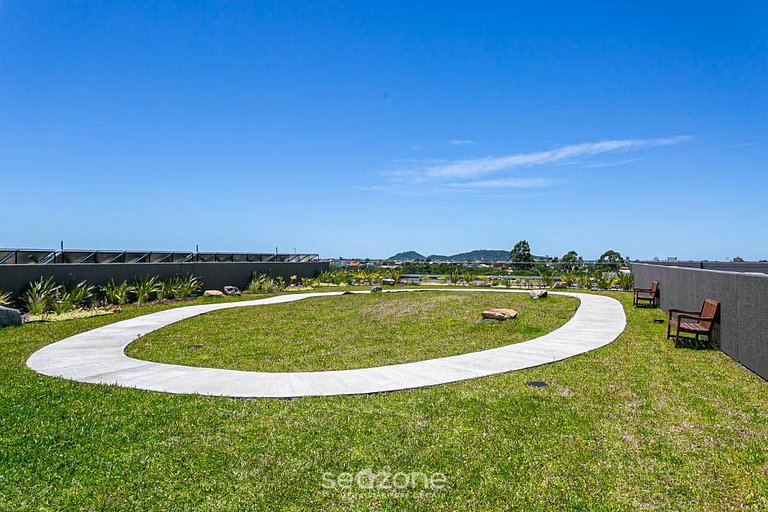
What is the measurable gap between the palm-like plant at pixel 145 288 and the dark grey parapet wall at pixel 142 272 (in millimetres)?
228

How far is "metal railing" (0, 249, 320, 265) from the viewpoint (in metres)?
12.4

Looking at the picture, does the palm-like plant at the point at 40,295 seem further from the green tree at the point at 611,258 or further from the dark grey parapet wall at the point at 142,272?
the green tree at the point at 611,258

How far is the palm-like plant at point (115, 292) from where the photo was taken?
13352 mm

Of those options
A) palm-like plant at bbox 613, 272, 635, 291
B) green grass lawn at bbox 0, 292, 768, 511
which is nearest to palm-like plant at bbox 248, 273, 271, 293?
green grass lawn at bbox 0, 292, 768, 511

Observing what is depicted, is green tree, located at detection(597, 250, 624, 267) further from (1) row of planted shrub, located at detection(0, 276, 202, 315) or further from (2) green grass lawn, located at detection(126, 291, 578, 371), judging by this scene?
(1) row of planted shrub, located at detection(0, 276, 202, 315)

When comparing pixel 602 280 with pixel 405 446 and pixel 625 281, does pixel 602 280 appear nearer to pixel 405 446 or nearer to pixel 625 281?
pixel 625 281

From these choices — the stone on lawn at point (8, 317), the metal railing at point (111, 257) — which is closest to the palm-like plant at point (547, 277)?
the metal railing at point (111, 257)

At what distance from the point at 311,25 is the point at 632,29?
9874mm

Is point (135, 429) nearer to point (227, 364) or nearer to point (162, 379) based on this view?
point (162, 379)

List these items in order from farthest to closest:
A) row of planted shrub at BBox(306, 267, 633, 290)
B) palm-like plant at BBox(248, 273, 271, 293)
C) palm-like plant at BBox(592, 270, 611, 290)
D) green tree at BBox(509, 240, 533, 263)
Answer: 1. green tree at BBox(509, 240, 533, 263)
2. row of planted shrub at BBox(306, 267, 633, 290)
3. palm-like plant at BBox(592, 270, 611, 290)
4. palm-like plant at BBox(248, 273, 271, 293)

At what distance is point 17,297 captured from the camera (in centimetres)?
1148

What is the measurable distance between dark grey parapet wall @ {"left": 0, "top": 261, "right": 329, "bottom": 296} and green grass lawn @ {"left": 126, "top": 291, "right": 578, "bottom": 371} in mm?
4680

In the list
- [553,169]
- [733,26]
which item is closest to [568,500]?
[733,26]

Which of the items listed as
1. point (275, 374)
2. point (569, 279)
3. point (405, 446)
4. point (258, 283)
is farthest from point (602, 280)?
point (405, 446)
